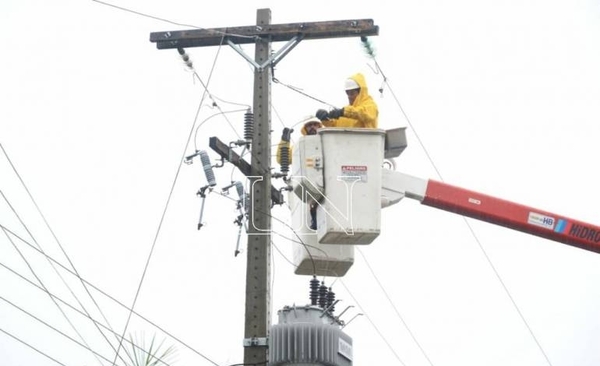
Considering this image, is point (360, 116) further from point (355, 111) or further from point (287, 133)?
point (287, 133)

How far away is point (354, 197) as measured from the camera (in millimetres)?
14188

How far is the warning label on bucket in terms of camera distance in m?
14.3

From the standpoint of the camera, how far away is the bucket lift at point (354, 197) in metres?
14.2

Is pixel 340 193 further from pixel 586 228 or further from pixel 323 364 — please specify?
pixel 586 228

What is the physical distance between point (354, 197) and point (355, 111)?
920mm

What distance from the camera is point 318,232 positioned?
14.6 m

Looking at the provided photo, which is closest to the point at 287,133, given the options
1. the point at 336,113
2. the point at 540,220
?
the point at 336,113

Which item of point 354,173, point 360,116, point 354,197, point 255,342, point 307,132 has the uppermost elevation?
point 307,132

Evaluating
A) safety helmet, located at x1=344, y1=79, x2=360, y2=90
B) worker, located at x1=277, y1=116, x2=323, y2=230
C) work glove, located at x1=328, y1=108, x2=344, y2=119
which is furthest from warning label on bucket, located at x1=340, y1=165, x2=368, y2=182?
safety helmet, located at x1=344, y1=79, x2=360, y2=90

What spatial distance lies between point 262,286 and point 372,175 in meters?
1.60

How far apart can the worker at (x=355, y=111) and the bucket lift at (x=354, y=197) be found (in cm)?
23

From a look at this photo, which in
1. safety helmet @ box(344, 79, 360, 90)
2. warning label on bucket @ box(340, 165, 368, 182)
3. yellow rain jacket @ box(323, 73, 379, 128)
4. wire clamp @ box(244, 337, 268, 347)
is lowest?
wire clamp @ box(244, 337, 268, 347)

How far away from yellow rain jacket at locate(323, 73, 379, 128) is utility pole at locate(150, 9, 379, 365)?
94cm

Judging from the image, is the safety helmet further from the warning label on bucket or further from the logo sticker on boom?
the logo sticker on boom
